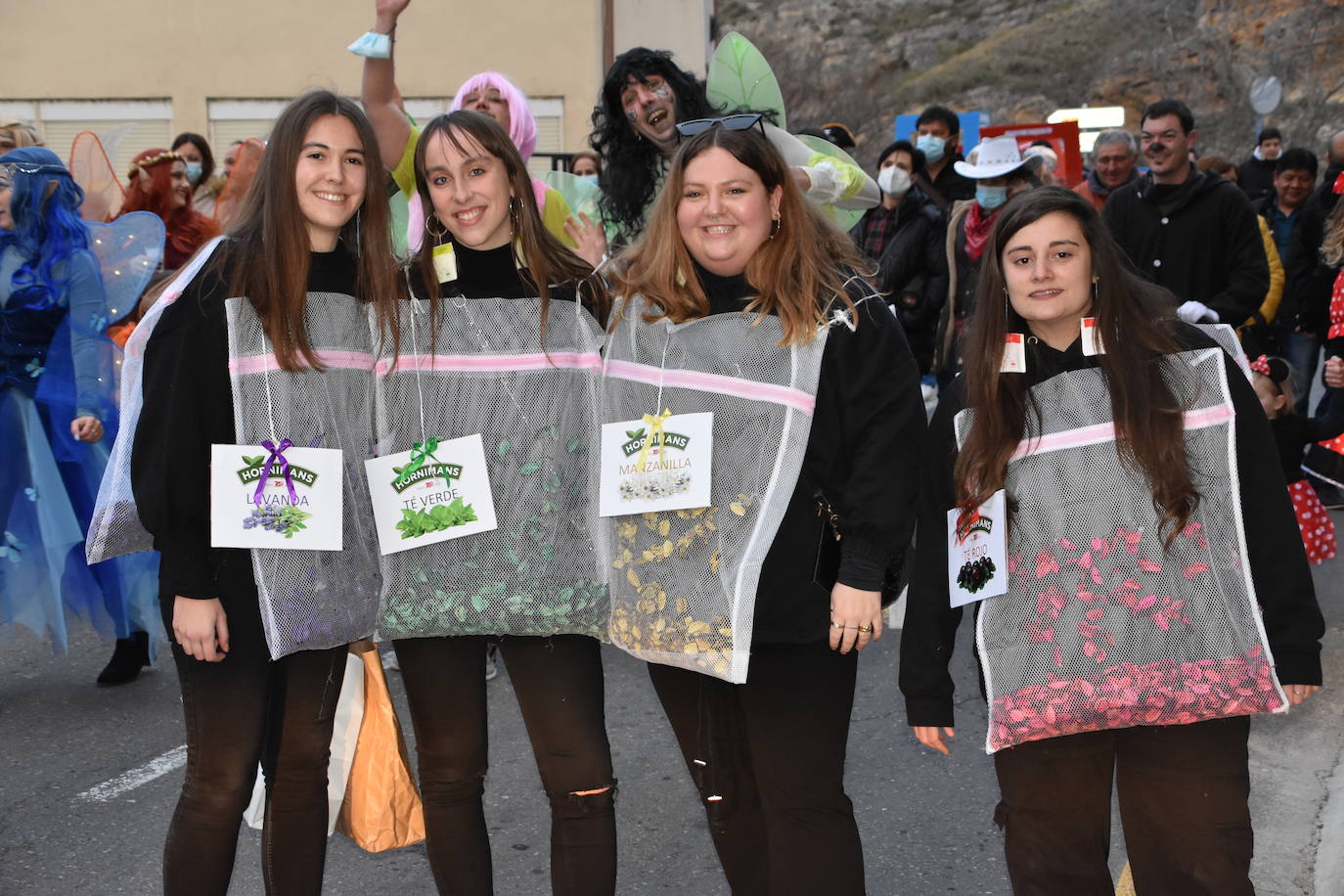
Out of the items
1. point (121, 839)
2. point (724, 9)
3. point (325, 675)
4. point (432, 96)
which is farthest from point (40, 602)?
point (724, 9)

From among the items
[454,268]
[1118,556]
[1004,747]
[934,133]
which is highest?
[934,133]

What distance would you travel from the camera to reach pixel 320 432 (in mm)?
2701

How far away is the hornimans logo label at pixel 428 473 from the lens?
2723 mm

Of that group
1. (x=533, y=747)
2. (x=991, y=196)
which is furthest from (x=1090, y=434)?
(x=991, y=196)

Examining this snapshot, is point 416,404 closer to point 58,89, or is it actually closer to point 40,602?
point 40,602

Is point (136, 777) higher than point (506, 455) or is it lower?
lower

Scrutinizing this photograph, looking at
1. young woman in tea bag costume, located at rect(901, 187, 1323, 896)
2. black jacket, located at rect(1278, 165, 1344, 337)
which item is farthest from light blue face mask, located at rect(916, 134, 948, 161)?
young woman in tea bag costume, located at rect(901, 187, 1323, 896)

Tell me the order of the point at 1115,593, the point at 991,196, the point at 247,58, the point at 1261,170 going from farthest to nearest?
the point at 247,58 → the point at 1261,170 → the point at 991,196 → the point at 1115,593

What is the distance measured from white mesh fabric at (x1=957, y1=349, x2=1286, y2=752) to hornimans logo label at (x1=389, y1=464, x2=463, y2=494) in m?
1.10

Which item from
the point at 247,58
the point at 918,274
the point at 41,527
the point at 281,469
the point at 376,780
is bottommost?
the point at 376,780

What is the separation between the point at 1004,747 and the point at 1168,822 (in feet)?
1.03

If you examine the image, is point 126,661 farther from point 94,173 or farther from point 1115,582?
point 1115,582

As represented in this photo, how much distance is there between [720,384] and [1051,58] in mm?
48405

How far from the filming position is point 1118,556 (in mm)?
2404
